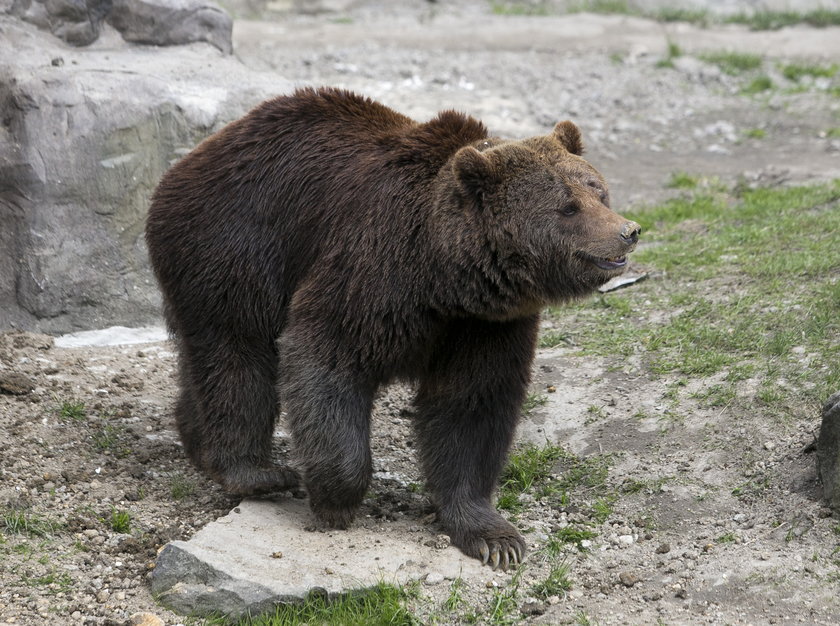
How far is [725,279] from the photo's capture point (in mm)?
8391

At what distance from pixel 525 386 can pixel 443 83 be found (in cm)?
894

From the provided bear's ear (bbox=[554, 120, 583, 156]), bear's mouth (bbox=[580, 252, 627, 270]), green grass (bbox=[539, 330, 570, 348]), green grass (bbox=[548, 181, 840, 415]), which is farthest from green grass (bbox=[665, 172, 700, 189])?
bear's mouth (bbox=[580, 252, 627, 270])

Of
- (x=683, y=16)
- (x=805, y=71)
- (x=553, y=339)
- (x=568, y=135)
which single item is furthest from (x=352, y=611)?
(x=683, y=16)

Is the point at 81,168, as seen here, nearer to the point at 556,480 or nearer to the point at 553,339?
the point at 553,339

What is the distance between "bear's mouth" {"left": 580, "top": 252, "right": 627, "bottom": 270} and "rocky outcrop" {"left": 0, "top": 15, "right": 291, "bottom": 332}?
4.25 m

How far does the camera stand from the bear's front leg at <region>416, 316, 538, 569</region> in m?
5.77

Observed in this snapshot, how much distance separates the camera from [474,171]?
550cm

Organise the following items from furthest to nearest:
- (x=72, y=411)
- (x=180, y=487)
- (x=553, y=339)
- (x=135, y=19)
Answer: (x=135, y=19)
(x=553, y=339)
(x=72, y=411)
(x=180, y=487)

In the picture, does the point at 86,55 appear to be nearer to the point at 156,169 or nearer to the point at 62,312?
the point at 156,169

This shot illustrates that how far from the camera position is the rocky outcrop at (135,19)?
9.03 m

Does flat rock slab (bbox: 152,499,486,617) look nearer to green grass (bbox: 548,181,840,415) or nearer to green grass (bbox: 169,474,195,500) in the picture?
green grass (bbox: 169,474,195,500)

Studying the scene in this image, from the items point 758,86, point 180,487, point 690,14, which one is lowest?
point 180,487

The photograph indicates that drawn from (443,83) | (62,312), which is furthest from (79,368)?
(443,83)

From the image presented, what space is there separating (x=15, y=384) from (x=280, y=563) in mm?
2646
